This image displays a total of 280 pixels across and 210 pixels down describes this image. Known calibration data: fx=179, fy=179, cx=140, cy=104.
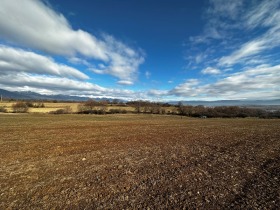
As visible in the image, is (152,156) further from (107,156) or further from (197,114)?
(197,114)

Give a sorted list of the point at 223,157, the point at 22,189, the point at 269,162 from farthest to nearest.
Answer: the point at 223,157 < the point at 269,162 < the point at 22,189

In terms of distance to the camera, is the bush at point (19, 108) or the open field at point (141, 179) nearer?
the open field at point (141, 179)

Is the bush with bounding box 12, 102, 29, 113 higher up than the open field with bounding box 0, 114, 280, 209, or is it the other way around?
the open field with bounding box 0, 114, 280, 209

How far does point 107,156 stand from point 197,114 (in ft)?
251

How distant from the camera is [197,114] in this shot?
82.1m

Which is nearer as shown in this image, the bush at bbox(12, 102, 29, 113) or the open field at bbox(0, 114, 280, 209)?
the open field at bbox(0, 114, 280, 209)

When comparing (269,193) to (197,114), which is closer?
(269,193)

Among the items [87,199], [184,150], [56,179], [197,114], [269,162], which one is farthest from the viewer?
[197,114]

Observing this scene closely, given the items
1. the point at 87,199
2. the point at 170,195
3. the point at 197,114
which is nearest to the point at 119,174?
the point at 87,199

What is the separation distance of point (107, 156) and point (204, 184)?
6.12m

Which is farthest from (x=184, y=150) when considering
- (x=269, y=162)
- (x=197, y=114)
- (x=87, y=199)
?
(x=197, y=114)

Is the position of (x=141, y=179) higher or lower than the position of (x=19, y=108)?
higher

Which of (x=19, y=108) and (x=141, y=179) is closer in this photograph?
(x=141, y=179)

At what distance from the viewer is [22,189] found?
684 centimetres
